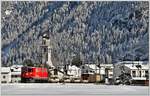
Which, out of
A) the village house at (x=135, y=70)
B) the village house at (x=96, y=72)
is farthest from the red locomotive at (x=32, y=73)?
the village house at (x=135, y=70)

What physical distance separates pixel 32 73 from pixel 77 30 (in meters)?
0.73

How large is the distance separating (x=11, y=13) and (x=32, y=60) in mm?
599

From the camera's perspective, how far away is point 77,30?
7.66 metres

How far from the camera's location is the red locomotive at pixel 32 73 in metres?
7.59

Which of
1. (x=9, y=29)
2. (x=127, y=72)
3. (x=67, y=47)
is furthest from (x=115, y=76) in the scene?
(x=9, y=29)

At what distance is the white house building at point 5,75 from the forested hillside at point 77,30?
12 cm

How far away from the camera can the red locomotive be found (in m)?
7.59

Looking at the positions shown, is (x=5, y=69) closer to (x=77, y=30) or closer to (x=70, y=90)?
(x=70, y=90)

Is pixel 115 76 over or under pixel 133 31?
under

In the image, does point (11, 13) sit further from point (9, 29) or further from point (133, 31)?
point (133, 31)

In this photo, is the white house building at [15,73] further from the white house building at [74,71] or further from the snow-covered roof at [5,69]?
the white house building at [74,71]

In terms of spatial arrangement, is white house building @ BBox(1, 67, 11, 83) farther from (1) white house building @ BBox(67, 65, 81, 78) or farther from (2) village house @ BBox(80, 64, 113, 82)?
(2) village house @ BBox(80, 64, 113, 82)

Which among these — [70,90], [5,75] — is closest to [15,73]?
[5,75]

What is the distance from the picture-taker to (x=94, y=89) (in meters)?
7.56
